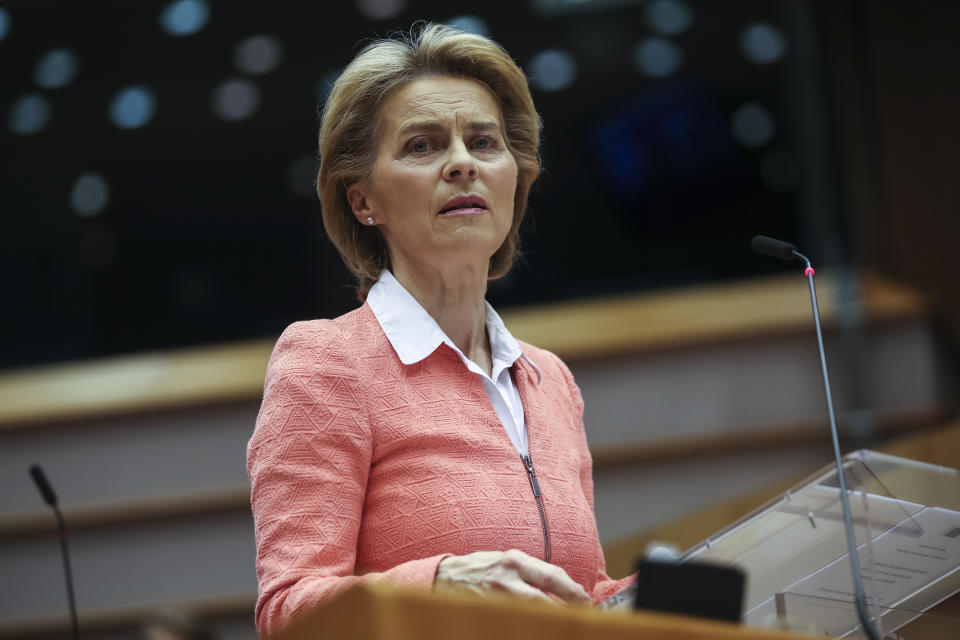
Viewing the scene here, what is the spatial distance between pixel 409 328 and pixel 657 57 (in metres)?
2.94

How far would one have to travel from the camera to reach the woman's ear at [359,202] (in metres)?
1.46

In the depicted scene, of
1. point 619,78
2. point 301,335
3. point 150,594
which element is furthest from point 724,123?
point 301,335

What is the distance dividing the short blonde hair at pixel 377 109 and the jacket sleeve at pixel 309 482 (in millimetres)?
254

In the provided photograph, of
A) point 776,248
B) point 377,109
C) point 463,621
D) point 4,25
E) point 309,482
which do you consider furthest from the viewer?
point 4,25

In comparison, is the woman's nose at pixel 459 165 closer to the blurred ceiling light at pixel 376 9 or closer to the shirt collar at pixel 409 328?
the shirt collar at pixel 409 328

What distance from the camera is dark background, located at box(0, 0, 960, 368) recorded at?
3.93 meters

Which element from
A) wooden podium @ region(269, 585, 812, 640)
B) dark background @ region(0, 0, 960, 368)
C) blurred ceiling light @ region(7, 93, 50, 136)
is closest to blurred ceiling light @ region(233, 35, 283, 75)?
dark background @ region(0, 0, 960, 368)

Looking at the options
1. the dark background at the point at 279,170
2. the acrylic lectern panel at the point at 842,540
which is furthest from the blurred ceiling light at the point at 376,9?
the acrylic lectern panel at the point at 842,540

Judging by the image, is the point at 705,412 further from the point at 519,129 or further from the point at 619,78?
the point at 519,129

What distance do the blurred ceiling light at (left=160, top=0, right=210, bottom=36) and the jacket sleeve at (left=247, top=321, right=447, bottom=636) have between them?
9.69ft

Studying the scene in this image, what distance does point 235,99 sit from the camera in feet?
13.2

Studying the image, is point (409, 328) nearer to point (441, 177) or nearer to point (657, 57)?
point (441, 177)

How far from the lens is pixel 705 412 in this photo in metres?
3.43

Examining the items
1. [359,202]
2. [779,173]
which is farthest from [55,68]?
[359,202]
